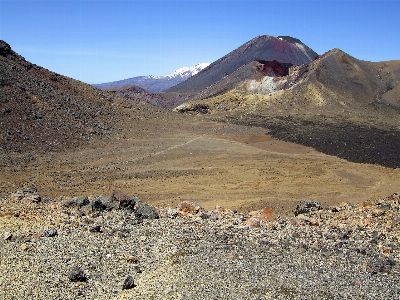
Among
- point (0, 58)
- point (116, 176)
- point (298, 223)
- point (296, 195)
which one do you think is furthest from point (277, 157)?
point (0, 58)

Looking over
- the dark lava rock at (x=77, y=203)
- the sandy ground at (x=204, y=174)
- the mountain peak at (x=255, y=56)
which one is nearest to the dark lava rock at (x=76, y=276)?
the dark lava rock at (x=77, y=203)

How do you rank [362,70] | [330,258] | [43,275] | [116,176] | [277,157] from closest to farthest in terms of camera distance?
1. [43,275]
2. [330,258]
3. [116,176]
4. [277,157]
5. [362,70]

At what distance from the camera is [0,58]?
3481cm

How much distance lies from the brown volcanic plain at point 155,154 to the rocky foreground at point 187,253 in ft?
16.7

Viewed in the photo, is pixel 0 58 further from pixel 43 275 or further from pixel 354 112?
pixel 354 112

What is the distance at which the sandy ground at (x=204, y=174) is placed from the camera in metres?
19.7

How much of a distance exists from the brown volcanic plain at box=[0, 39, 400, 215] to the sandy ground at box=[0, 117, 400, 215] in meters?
0.06

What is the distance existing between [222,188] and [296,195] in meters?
3.73

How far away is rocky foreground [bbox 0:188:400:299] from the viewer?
8.74m

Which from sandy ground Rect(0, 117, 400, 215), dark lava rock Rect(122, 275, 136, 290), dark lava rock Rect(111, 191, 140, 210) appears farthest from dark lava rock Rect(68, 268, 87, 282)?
sandy ground Rect(0, 117, 400, 215)

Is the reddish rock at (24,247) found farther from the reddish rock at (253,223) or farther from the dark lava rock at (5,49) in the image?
the dark lava rock at (5,49)

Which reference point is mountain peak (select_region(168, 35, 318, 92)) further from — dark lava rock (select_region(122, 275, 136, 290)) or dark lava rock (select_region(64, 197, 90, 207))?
dark lava rock (select_region(122, 275, 136, 290))

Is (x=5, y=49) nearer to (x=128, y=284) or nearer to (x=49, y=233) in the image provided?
(x=49, y=233)

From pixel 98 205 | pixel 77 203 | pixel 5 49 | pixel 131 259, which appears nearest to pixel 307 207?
pixel 98 205
